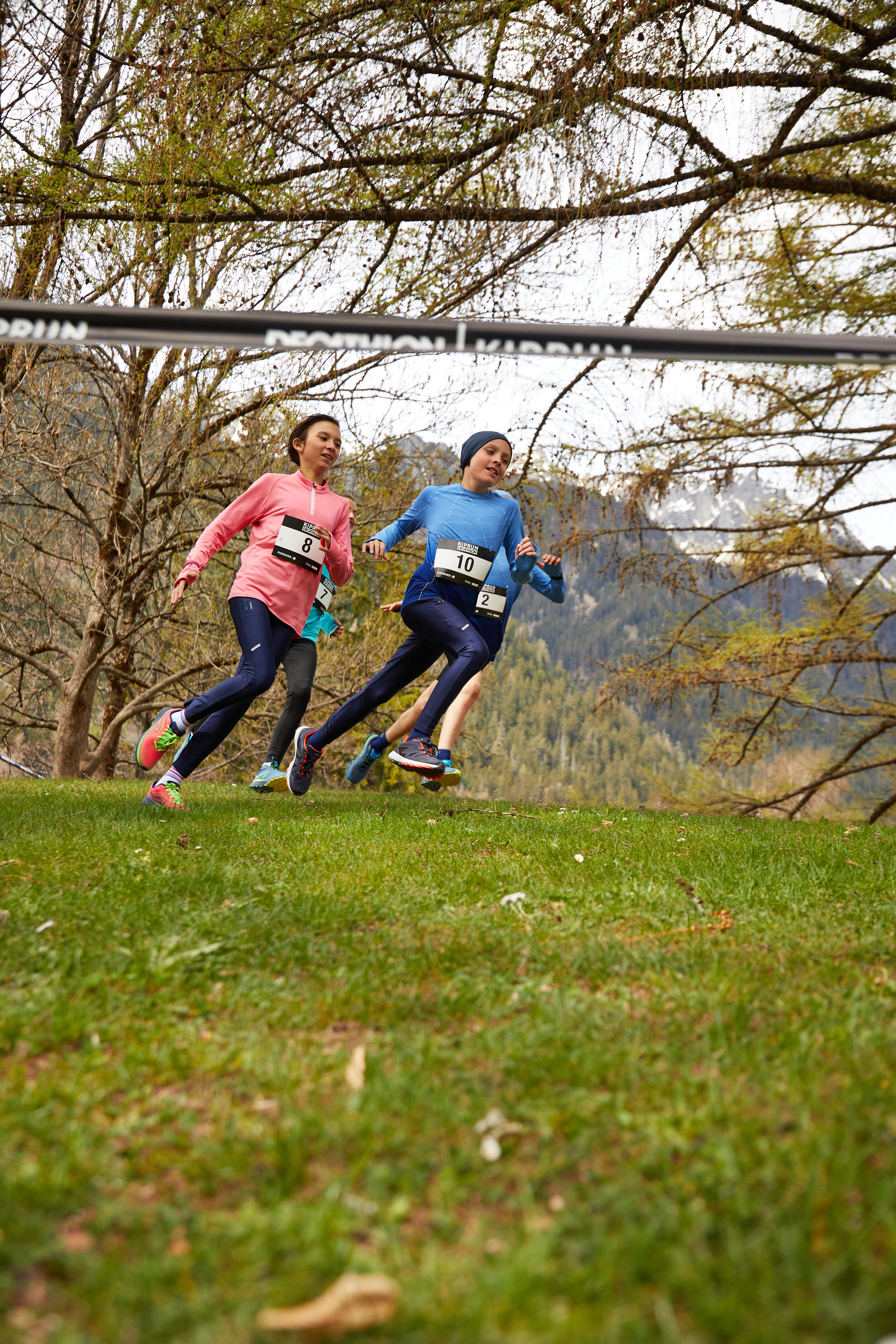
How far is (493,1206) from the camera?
1502 millimetres

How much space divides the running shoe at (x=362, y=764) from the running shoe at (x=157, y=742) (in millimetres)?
1606

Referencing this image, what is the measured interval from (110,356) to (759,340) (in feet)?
38.4

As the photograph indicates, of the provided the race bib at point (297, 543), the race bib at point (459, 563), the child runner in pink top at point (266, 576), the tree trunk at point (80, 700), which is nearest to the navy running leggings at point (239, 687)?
the child runner in pink top at point (266, 576)

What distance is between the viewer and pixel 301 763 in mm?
6730

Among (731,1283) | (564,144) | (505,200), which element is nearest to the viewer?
(731,1283)

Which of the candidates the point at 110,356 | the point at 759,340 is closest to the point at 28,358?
the point at 110,356

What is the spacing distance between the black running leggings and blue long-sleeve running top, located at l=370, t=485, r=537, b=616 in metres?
0.79

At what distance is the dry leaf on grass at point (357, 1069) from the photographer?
1.94m

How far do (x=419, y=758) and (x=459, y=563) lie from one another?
56.5 inches

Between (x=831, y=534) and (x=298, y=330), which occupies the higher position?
(x=831, y=534)

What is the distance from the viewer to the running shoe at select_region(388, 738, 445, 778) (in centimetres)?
573

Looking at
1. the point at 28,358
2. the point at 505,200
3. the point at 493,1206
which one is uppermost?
the point at 505,200

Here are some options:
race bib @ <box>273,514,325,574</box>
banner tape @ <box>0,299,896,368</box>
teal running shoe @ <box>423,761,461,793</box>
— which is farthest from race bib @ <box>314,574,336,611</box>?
banner tape @ <box>0,299,896,368</box>

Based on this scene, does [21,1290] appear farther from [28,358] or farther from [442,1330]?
[28,358]
